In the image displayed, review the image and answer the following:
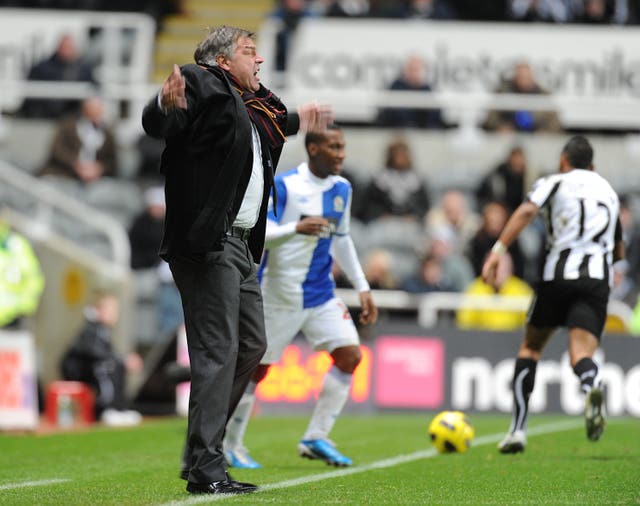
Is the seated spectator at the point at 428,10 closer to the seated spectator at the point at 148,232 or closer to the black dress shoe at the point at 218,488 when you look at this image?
the seated spectator at the point at 148,232

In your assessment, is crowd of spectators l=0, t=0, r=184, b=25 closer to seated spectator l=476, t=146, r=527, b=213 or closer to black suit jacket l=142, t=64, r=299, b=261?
seated spectator l=476, t=146, r=527, b=213

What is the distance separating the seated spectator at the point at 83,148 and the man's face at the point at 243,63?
1326cm

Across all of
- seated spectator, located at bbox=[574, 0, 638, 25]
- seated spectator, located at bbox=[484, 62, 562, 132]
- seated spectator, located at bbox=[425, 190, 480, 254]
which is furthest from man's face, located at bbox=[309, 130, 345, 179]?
seated spectator, located at bbox=[574, 0, 638, 25]

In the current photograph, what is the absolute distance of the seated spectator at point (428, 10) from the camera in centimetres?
2295

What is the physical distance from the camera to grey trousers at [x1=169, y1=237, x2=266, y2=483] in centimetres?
751

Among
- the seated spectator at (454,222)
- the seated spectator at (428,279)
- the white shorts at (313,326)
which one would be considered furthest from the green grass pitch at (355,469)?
the seated spectator at (454,222)

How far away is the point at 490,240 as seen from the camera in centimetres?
1908

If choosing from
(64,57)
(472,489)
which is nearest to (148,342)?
(64,57)

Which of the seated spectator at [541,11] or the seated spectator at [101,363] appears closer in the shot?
the seated spectator at [101,363]

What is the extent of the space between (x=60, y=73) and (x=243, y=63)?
48.6 feet

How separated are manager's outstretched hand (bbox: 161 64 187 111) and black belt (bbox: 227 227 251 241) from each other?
87 cm

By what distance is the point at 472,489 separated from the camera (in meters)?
8.14

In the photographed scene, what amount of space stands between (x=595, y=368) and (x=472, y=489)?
2858 millimetres

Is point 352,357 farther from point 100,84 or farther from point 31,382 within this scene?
point 100,84
